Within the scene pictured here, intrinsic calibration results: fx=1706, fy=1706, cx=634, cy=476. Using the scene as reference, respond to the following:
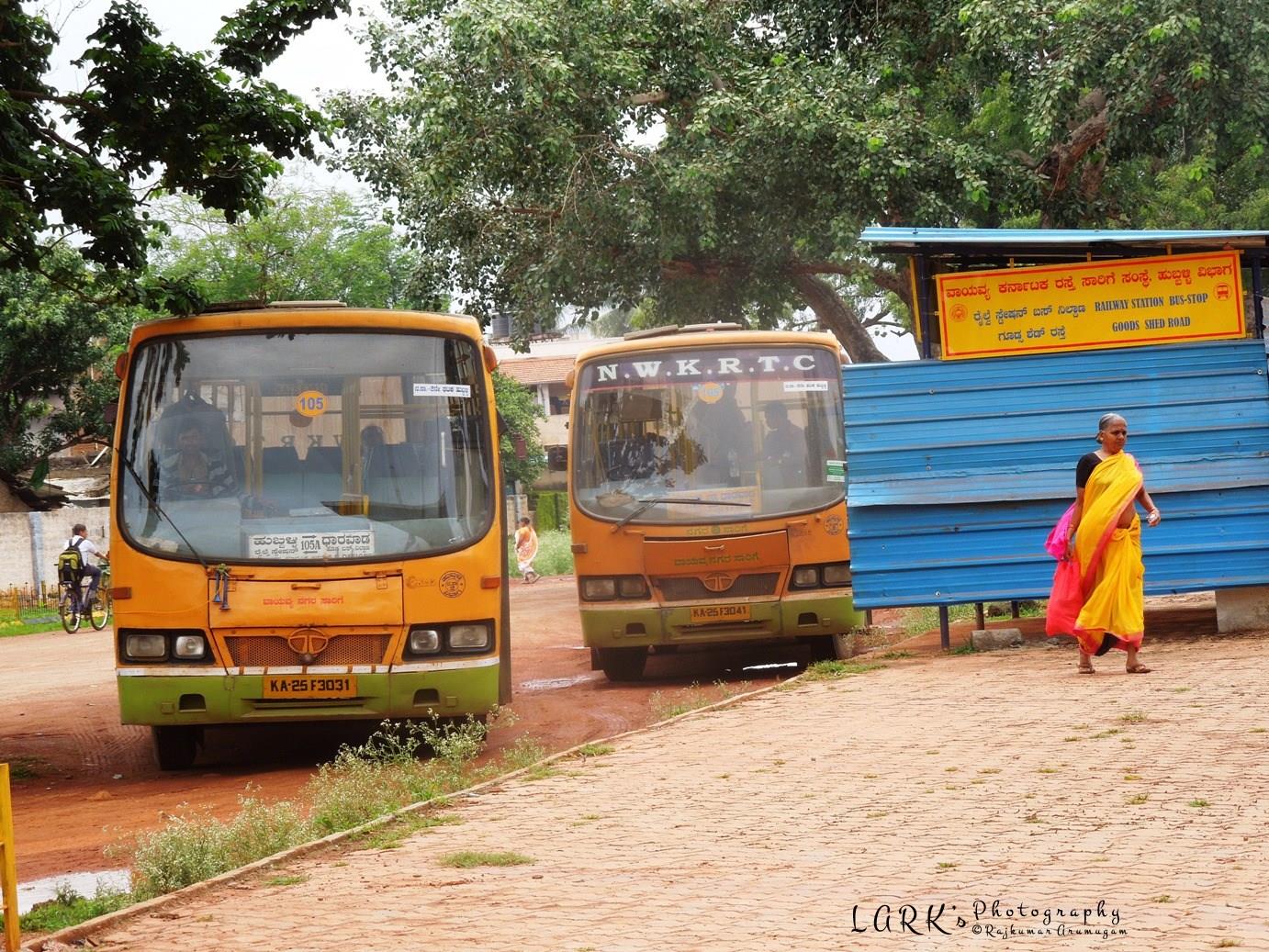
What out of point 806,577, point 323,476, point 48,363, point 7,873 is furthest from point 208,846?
point 48,363

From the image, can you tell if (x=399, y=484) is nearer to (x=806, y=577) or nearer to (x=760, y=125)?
(x=806, y=577)

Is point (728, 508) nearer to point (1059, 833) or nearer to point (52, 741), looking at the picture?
point (52, 741)

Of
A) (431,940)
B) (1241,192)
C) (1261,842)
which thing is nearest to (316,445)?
(431,940)

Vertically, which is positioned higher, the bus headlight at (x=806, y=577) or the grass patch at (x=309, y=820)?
the bus headlight at (x=806, y=577)

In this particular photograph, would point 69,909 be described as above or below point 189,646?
below

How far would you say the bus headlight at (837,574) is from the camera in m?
13.6

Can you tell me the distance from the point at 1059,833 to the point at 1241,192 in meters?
22.5

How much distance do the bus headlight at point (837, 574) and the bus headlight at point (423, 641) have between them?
4321 mm

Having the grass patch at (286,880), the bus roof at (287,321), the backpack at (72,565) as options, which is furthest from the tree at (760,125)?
the grass patch at (286,880)

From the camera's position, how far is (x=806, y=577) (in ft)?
44.3

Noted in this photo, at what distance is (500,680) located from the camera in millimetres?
11266

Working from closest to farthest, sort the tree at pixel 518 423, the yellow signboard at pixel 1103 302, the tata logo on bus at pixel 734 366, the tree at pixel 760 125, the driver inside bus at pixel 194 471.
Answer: the driver inside bus at pixel 194 471, the yellow signboard at pixel 1103 302, the tata logo on bus at pixel 734 366, the tree at pixel 760 125, the tree at pixel 518 423

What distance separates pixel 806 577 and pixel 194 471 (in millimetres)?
5199

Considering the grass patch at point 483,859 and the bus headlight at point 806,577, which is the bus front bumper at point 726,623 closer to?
the bus headlight at point 806,577
